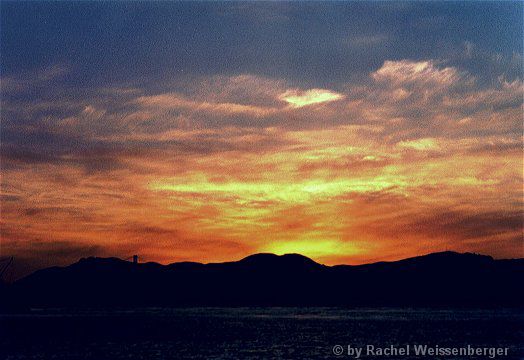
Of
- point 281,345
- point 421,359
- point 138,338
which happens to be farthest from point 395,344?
point 138,338

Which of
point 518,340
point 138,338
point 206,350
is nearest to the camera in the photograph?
point 206,350

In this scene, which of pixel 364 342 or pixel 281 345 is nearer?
pixel 281 345

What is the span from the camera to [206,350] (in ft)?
341

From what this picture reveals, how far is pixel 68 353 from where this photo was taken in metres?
103

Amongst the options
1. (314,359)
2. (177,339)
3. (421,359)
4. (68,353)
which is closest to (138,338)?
(177,339)

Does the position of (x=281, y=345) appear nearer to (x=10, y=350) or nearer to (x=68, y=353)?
(x=68, y=353)

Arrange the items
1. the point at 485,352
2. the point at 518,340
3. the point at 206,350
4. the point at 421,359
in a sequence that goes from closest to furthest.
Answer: the point at 421,359 → the point at 485,352 → the point at 206,350 → the point at 518,340

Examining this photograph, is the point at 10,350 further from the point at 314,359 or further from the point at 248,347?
the point at 314,359

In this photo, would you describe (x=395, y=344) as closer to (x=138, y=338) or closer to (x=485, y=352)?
(x=485, y=352)

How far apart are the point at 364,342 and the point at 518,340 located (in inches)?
1171

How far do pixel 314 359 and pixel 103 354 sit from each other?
3272 cm

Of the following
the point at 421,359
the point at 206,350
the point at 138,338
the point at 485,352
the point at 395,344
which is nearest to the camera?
the point at 421,359

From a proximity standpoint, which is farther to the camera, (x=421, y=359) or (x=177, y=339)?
(x=177, y=339)

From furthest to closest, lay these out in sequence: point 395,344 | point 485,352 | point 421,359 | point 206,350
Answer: point 395,344, point 206,350, point 485,352, point 421,359
